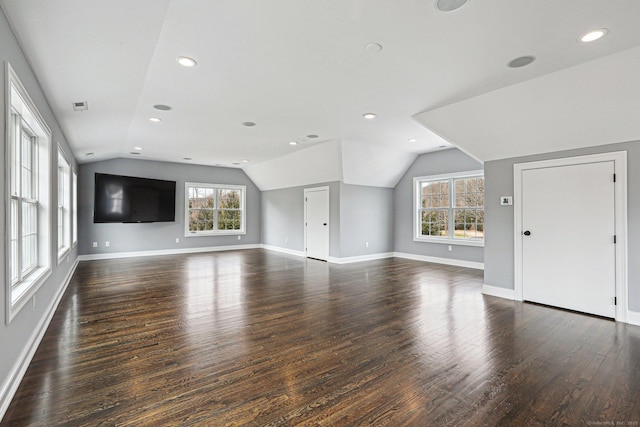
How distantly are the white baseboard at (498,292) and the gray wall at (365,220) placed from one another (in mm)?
3400

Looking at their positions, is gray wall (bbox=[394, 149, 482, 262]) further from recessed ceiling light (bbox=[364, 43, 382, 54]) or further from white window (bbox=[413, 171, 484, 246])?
recessed ceiling light (bbox=[364, 43, 382, 54])

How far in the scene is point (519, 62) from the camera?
9.51 feet

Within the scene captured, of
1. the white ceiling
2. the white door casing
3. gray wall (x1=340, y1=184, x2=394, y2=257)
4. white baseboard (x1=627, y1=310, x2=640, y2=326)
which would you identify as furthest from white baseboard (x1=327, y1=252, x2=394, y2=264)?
white baseboard (x1=627, y1=310, x2=640, y2=326)

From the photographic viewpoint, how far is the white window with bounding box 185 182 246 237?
9.24 m

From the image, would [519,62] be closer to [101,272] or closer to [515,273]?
[515,273]

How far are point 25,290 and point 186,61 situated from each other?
2.36 metres

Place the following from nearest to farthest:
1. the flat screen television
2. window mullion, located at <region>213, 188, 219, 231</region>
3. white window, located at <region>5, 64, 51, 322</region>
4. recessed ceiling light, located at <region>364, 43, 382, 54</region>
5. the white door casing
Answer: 1. white window, located at <region>5, 64, 51, 322</region>
2. recessed ceiling light, located at <region>364, 43, 382, 54</region>
3. the white door casing
4. the flat screen television
5. window mullion, located at <region>213, 188, 219, 231</region>

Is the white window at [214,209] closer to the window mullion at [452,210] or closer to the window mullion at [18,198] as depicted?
the window mullion at [452,210]

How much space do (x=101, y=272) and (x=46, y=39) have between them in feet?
17.0

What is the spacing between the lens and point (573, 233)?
3.90m

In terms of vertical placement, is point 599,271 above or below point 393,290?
above

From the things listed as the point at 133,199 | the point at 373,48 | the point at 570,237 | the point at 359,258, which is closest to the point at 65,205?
the point at 133,199

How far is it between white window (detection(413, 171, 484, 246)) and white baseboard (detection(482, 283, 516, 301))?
2176mm

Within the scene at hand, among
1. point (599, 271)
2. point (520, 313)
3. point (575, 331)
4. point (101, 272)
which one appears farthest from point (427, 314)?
point (101, 272)
